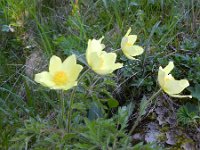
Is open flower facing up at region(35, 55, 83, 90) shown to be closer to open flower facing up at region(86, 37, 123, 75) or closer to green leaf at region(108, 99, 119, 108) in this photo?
open flower facing up at region(86, 37, 123, 75)

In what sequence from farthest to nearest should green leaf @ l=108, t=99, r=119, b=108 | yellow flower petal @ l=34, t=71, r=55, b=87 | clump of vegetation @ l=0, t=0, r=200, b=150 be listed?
green leaf @ l=108, t=99, r=119, b=108 → clump of vegetation @ l=0, t=0, r=200, b=150 → yellow flower petal @ l=34, t=71, r=55, b=87

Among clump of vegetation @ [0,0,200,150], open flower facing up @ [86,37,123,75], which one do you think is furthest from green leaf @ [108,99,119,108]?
open flower facing up @ [86,37,123,75]

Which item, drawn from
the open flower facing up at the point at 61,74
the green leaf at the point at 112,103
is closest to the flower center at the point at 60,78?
the open flower facing up at the point at 61,74

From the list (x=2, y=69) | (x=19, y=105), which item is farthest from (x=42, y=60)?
(x=19, y=105)

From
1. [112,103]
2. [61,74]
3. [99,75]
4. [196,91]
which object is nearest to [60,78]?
[61,74]

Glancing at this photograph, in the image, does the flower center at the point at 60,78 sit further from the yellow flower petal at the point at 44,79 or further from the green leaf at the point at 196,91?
the green leaf at the point at 196,91

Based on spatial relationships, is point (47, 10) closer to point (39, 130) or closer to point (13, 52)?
point (13, 52)

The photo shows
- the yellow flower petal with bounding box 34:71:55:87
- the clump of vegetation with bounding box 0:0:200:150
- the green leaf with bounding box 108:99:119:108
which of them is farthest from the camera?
the green leaf with bounding box 108:99:119:108

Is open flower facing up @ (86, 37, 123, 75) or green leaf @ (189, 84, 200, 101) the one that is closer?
open flower facing up @ (86, 37, 123, 75)
